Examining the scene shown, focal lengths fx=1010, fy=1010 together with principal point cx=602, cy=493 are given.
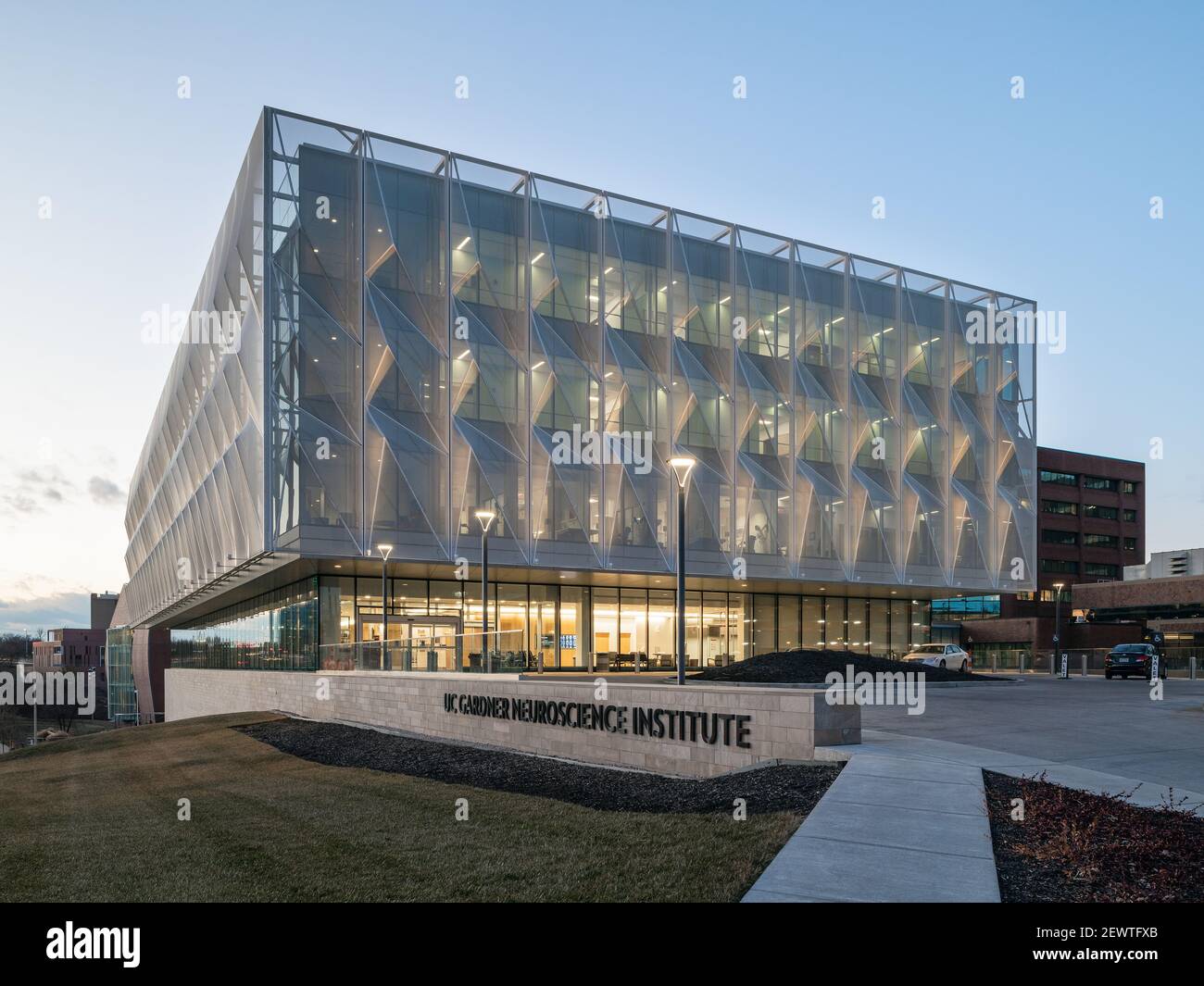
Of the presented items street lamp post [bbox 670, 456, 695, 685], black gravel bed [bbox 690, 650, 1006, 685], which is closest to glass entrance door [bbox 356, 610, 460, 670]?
black gravel bed [bbox 690, 650, 1006, 685]

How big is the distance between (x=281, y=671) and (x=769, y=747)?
98.2 feet

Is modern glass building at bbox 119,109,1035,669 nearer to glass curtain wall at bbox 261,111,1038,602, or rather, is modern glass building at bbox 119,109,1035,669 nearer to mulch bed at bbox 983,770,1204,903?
glass curtain wall at bbox 261,111,1038,602

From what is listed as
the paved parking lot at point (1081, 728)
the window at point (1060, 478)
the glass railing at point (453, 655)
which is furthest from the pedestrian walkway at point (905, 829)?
the window at point (1060, 478)

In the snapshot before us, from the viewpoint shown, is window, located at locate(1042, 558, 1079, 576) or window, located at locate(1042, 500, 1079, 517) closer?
window, located at locate(1042, 558, 1079, 576)

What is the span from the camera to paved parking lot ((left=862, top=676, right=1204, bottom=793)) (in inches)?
576

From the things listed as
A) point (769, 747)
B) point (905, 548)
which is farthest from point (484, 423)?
point (769, 747)

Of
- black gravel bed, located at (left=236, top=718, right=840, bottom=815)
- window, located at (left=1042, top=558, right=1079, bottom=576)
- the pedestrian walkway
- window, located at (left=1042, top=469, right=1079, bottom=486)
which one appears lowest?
window, located at (left=1042, top=558, right=1079, bottom=576)

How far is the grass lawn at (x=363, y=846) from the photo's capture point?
28.6ft

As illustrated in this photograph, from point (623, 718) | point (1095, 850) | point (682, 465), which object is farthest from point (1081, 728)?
point (1095, 850)

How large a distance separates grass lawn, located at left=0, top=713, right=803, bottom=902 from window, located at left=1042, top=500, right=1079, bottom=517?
94.2 m

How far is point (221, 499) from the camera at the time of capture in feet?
156

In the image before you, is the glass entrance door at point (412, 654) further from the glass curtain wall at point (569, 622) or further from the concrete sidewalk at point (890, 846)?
the concrete sidewalk at point (890, 846)

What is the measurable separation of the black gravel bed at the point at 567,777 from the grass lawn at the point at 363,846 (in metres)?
0.57

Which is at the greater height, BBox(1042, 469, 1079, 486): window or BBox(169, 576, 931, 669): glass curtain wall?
BBox(1042, 469, 1079, 486): window
